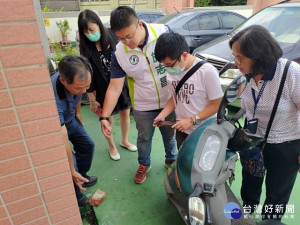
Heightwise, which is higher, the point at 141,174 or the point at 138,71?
the point at 138,71

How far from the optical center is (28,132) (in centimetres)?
111

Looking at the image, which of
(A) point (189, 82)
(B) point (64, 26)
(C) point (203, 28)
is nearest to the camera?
(A) point (189, 82)

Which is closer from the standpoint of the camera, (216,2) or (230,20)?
(230,20)

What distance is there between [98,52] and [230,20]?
17.5 feet

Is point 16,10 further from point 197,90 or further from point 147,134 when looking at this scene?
point 147,134

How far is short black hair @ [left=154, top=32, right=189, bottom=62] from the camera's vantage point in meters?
1.55

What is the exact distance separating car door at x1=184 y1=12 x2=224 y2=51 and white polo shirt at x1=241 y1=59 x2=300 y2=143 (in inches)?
181

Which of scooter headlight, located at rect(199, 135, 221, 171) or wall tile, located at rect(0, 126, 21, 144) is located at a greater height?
wall tile, located at rect(0, 126, 21, 144)

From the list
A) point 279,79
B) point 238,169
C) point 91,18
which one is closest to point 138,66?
point 91,18

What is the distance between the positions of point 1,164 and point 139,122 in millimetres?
1283

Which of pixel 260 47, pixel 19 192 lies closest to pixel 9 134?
pixel 19 192

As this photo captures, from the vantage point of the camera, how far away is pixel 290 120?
4.62 feet

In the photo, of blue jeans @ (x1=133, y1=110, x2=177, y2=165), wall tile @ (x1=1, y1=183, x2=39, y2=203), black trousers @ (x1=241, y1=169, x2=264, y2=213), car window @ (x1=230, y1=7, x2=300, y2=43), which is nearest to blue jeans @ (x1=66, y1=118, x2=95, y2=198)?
blue jeans @ (x1=133, y1=110, x2=177, y2=165)

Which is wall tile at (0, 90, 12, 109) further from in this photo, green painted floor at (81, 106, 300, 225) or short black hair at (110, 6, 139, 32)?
green painted floor at (81, 106, 300, 225)
